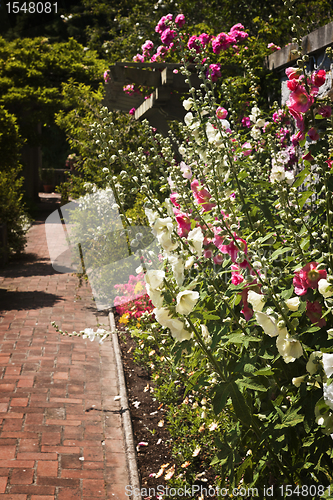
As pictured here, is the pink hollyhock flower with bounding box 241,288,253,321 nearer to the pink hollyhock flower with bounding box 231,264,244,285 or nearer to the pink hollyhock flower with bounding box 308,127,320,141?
the pink hollyhock flower with bounding box 231,264,244,285

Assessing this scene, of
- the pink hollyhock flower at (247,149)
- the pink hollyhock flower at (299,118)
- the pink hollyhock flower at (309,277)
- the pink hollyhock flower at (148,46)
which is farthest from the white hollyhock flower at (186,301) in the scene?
the pink hollyhock flower at (148,46)

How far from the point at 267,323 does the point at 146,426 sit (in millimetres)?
2466

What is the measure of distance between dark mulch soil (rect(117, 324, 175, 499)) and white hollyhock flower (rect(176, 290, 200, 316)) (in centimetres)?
183

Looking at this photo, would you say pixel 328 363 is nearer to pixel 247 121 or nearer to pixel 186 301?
pixel 186 301

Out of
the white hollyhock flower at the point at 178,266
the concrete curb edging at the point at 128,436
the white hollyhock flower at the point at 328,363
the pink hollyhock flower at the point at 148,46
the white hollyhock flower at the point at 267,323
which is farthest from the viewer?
the pink hollyhock flower at the point at 148,46

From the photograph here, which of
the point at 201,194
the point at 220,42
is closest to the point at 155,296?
the point at 201,194

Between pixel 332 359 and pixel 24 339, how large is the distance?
456 cm

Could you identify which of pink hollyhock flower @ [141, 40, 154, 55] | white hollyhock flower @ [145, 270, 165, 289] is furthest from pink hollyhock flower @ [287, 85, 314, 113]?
pink hollyhock flower @ [141, 40, 154, 55]

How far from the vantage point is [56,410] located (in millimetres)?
3678

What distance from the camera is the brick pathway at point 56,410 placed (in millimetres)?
2838

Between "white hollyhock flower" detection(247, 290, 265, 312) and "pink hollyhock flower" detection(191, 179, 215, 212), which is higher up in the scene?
"pink hollyhock flower" detection(191, 179, 215, 212)

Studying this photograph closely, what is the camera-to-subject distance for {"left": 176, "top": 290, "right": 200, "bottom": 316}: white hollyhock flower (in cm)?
146

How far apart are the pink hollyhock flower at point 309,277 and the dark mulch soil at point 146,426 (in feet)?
6.38

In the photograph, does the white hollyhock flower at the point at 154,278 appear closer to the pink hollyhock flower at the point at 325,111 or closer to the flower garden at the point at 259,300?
the flower garden at the point at 259,300
